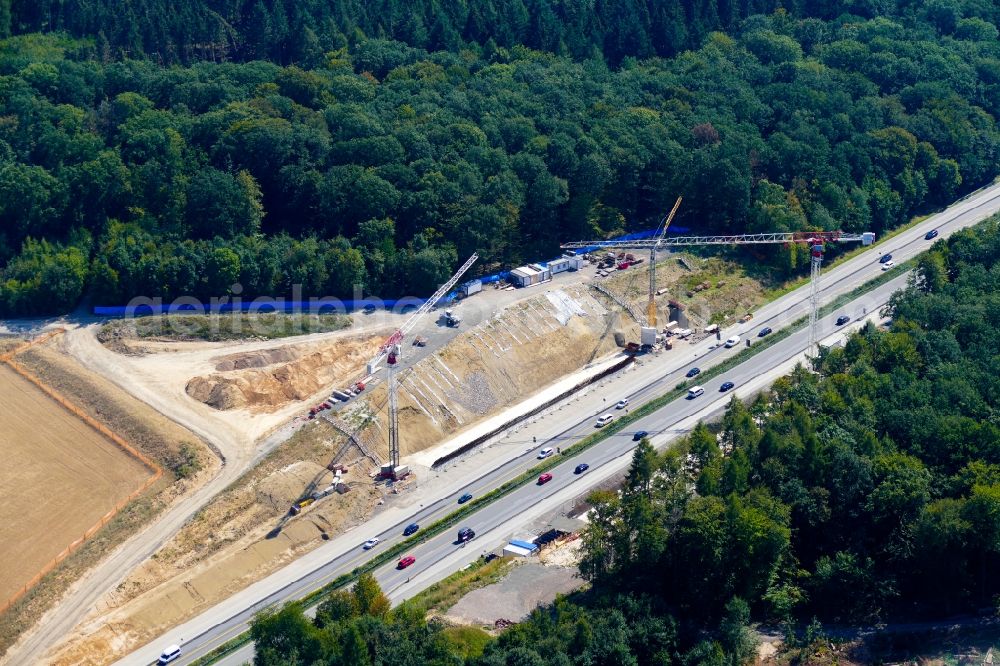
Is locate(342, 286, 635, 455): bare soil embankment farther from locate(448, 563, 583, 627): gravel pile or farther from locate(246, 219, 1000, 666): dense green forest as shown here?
locate(246, 219, 1000, 666): dense green forest

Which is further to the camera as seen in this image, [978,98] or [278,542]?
[978,98]

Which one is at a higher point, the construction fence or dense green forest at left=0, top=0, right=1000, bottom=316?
dense green forest at left=0, top=0, right=1000, bottom=316

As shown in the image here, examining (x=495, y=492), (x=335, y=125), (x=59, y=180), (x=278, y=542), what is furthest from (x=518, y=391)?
(x=59, y=180)

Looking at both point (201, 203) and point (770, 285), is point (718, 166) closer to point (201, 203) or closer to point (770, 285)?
point (770, 285)

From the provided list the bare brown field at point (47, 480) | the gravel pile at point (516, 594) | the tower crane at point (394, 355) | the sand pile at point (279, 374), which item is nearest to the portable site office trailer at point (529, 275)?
the tower crane at point (394, 355)

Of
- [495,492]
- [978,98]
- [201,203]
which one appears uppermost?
[201,203]

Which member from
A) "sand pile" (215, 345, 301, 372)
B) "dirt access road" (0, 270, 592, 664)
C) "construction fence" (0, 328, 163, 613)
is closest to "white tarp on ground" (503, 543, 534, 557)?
"dirt access road" (0, 270, 592, 664)
